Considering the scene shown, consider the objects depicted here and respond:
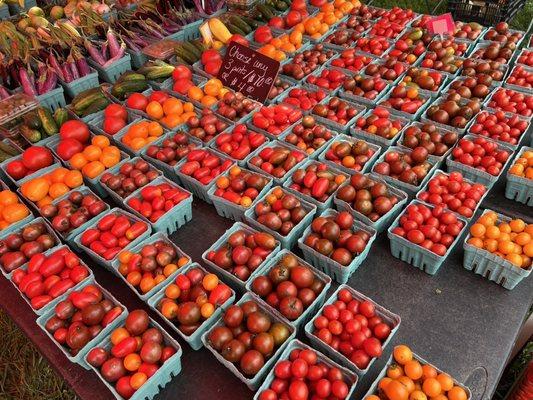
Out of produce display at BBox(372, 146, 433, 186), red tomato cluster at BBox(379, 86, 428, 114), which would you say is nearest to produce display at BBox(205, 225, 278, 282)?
produce display at BBox(372, 146, 433, 186)

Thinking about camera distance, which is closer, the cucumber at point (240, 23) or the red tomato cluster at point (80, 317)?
the red tomato cluster at point (80, 317)

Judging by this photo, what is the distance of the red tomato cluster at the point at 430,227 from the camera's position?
2.26m

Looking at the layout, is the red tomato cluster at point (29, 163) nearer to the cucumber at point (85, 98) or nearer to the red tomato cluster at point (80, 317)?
the cucumber at point (85, 98)

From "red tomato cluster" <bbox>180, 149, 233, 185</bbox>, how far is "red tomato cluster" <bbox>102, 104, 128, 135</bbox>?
0.73 m

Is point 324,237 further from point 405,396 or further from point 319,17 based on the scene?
point 319,17

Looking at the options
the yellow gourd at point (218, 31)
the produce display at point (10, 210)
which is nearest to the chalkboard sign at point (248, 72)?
the yellow gourd at point (218, 31)

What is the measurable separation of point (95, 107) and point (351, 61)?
7.29 feet

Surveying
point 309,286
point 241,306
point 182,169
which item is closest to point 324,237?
point 309,286

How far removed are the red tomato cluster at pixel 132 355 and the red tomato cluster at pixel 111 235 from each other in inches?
20.4

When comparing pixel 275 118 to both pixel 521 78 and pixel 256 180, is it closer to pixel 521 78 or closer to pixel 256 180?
pixel 256 180

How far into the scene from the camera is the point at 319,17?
4.38 m

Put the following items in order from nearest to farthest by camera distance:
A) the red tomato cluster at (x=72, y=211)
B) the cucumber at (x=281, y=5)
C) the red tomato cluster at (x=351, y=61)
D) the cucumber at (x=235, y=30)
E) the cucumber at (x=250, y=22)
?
the red tomato cluster at (x=72, y=211) → the red tomato cluster at (x=351, y=61) → the cucumber at (x=235, y=30) → the cucumber at (x=250, y=22) → the cucumber at (x=281, y=5)

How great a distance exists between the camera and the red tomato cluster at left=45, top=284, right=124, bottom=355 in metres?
1.94

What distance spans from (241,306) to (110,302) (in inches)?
26.2
